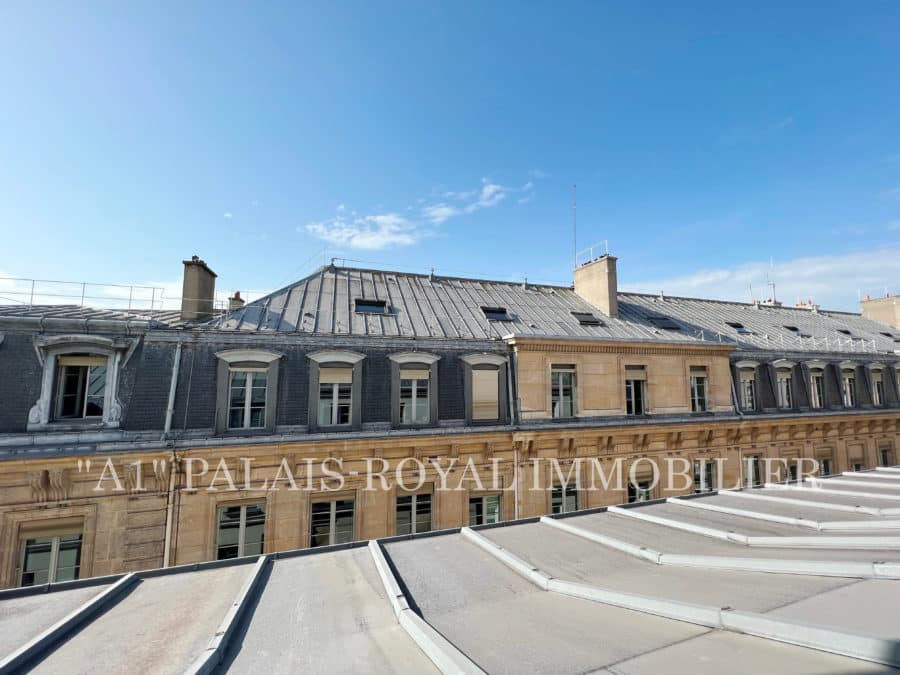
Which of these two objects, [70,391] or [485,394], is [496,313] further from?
[70,391]

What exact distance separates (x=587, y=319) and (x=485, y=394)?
7.02 meters

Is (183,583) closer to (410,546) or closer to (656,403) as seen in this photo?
(410,546)

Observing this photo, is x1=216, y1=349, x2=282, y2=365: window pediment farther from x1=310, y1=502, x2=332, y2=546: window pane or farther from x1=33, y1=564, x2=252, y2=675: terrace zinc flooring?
x1=33, y1=564, x2=252, y2=675: terrace zinc flooring

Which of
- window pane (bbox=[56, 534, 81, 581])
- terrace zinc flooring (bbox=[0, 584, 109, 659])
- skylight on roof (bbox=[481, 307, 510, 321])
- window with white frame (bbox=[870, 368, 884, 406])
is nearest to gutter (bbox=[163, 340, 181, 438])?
window pane (bbox=[56, 534, 81, 581])

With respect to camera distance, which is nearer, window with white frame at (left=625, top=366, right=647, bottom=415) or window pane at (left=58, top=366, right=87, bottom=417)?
window pane at (left=58, top=366, right=87, bottom=417)

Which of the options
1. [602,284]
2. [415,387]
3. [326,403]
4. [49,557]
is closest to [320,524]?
[326,403]

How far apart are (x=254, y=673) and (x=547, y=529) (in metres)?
6.00

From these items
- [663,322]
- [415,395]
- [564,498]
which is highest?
[663,322]

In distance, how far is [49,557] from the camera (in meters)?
10.4

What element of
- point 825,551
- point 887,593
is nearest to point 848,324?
point 825,551

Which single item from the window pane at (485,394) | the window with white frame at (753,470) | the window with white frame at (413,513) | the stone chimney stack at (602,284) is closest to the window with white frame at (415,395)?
the window pane at (485,394)

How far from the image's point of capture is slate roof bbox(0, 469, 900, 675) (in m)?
3.38

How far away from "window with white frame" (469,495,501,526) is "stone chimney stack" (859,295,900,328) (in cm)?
3679

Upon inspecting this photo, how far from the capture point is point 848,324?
2983 centimetres
